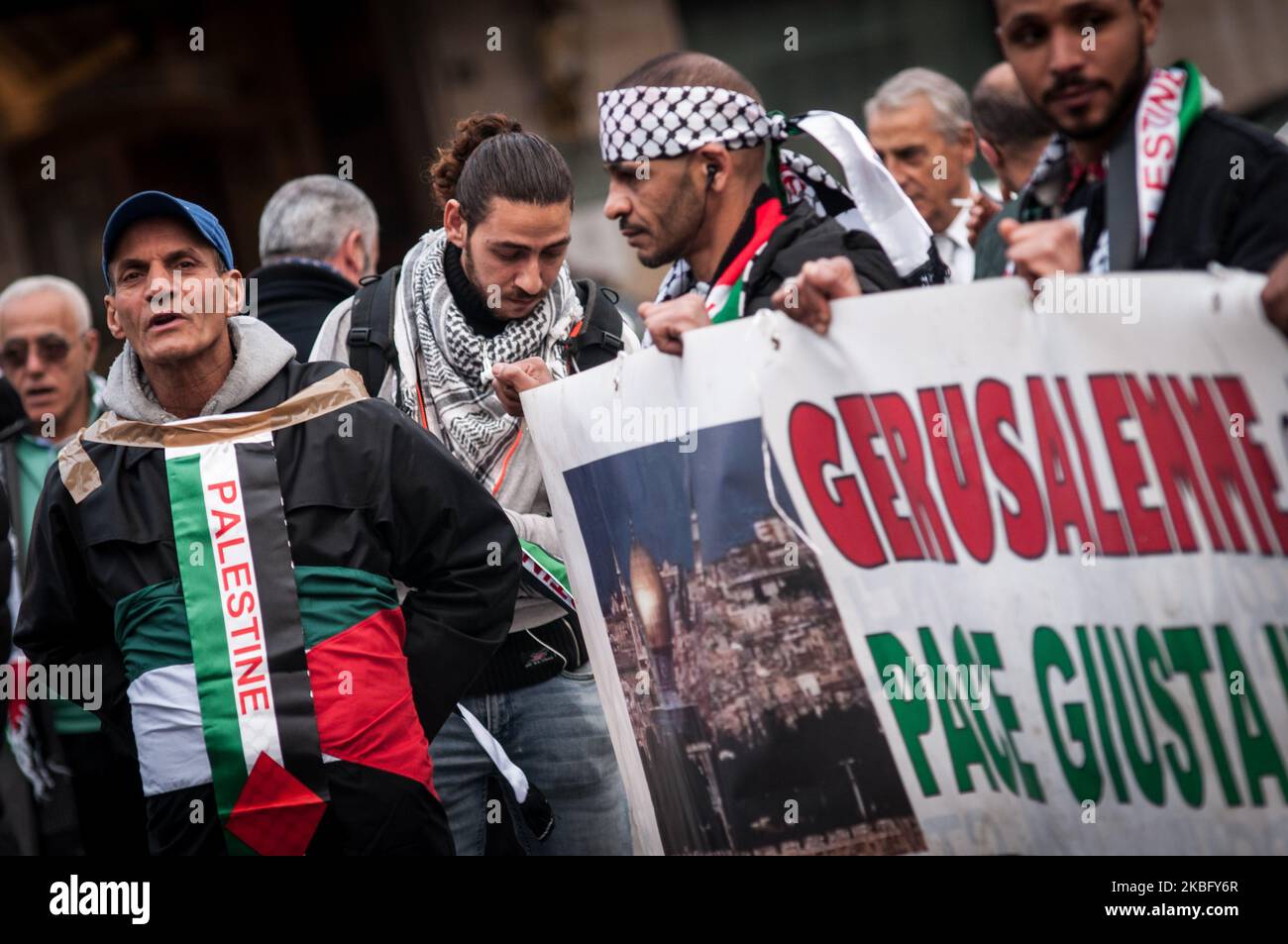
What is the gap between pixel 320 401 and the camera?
10.9 feet

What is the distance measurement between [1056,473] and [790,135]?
3.53 ft

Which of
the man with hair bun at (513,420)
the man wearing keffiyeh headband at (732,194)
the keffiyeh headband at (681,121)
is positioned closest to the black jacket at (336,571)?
the man with hair bun at (513,420)

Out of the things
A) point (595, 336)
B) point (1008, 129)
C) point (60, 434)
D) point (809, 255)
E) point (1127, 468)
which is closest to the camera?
point (1127, 468)

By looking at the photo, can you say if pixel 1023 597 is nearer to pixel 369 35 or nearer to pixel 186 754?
pixel 186 754

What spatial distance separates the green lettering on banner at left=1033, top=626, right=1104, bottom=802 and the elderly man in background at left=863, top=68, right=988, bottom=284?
326 cm

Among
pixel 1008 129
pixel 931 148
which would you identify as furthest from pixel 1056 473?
pixel 931 148

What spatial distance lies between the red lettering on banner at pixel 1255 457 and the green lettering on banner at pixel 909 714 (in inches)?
25.6

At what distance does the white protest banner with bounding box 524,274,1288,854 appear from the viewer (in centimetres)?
245

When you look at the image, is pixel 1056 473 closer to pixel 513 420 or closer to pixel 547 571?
pixel 547 571

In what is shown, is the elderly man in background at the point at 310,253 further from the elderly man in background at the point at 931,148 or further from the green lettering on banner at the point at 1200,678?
the green lettering on banner at the point at 1200,678

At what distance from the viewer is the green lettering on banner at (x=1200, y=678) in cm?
248

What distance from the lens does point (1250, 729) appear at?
2.46 m

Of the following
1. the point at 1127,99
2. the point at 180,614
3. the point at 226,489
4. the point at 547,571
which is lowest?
the point at 547,571

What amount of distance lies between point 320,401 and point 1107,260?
1.55 metres
